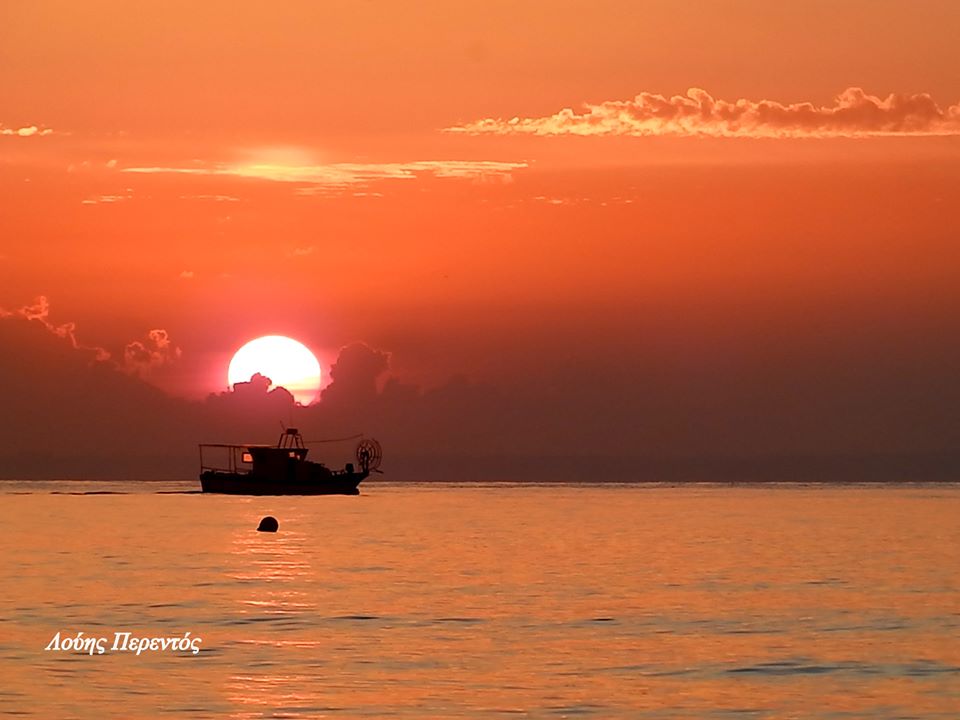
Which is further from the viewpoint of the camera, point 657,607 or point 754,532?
point 754,532

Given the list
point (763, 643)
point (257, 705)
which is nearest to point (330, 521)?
point (763, 643)

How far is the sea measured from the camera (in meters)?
Answer: 49.4

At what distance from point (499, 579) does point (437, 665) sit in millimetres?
37295

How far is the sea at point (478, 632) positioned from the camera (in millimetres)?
49406

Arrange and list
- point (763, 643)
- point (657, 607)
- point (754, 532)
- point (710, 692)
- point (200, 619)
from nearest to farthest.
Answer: point (710, 692) → point (763, 643) → point (200, 619) → point (657, 607) → point (754, 532)

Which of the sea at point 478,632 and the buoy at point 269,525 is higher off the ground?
the buoy at point 269,525

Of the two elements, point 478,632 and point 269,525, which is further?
point 269,525

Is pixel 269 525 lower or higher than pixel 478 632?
higher

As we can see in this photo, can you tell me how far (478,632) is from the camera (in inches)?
2594

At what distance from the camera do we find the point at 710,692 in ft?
169

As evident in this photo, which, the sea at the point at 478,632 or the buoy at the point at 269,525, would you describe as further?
the buoy at the point at 269,525

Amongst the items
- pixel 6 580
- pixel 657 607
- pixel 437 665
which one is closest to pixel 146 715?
pixel 437 665

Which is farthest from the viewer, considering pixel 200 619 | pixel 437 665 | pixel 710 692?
pixel 200 619

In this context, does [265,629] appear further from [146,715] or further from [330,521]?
[330,521]
